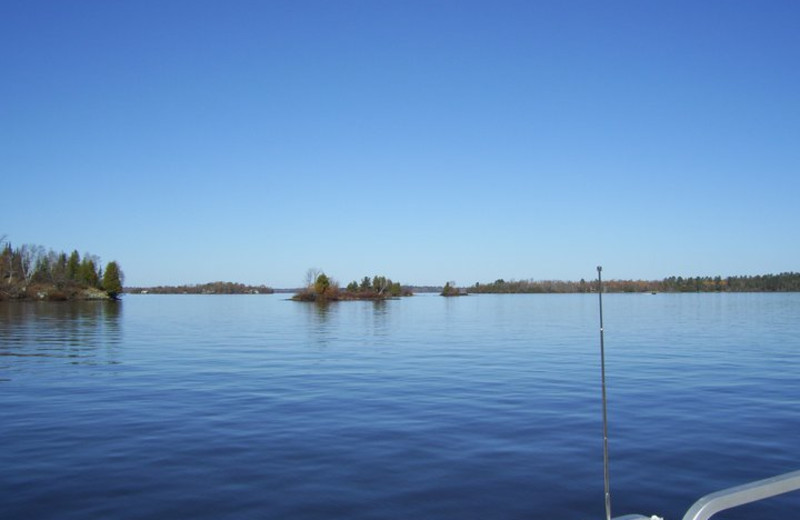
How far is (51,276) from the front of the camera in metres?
166

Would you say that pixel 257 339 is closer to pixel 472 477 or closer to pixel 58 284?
pixel 472 477

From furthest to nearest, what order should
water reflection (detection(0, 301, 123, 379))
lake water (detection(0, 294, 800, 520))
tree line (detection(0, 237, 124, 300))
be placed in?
tree line (detection(0, 237, 124, 300)) < water reflection (detection(0, 301, 123, 379)) < lake water (detection(0, 294, 800, 520))

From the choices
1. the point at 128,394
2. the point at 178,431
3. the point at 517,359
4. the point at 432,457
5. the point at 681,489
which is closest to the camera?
the point at 681,489

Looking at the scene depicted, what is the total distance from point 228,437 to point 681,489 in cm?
992

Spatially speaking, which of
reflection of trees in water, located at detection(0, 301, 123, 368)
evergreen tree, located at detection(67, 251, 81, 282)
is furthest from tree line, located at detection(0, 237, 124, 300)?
reflection of trees in water, located at detection(0, 301, 123, 368)

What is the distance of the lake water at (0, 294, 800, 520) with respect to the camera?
417 inches

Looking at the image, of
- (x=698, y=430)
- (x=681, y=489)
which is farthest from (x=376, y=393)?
(x=681, y=489)

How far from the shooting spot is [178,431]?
A: 1582 cm

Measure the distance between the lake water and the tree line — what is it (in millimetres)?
132537

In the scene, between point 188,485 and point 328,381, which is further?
point 328,381

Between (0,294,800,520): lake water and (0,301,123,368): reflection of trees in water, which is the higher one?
(0,301,123,368): reflection of trees in water

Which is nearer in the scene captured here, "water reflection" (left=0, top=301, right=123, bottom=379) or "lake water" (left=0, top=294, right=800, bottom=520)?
"lake water" (left=0, top=294, right=800, bottom=520)

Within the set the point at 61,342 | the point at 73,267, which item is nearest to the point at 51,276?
the point at 73,267

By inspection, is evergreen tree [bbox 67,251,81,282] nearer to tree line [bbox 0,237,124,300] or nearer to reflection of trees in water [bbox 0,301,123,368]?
tree line [bbox 0,237,124,300]
